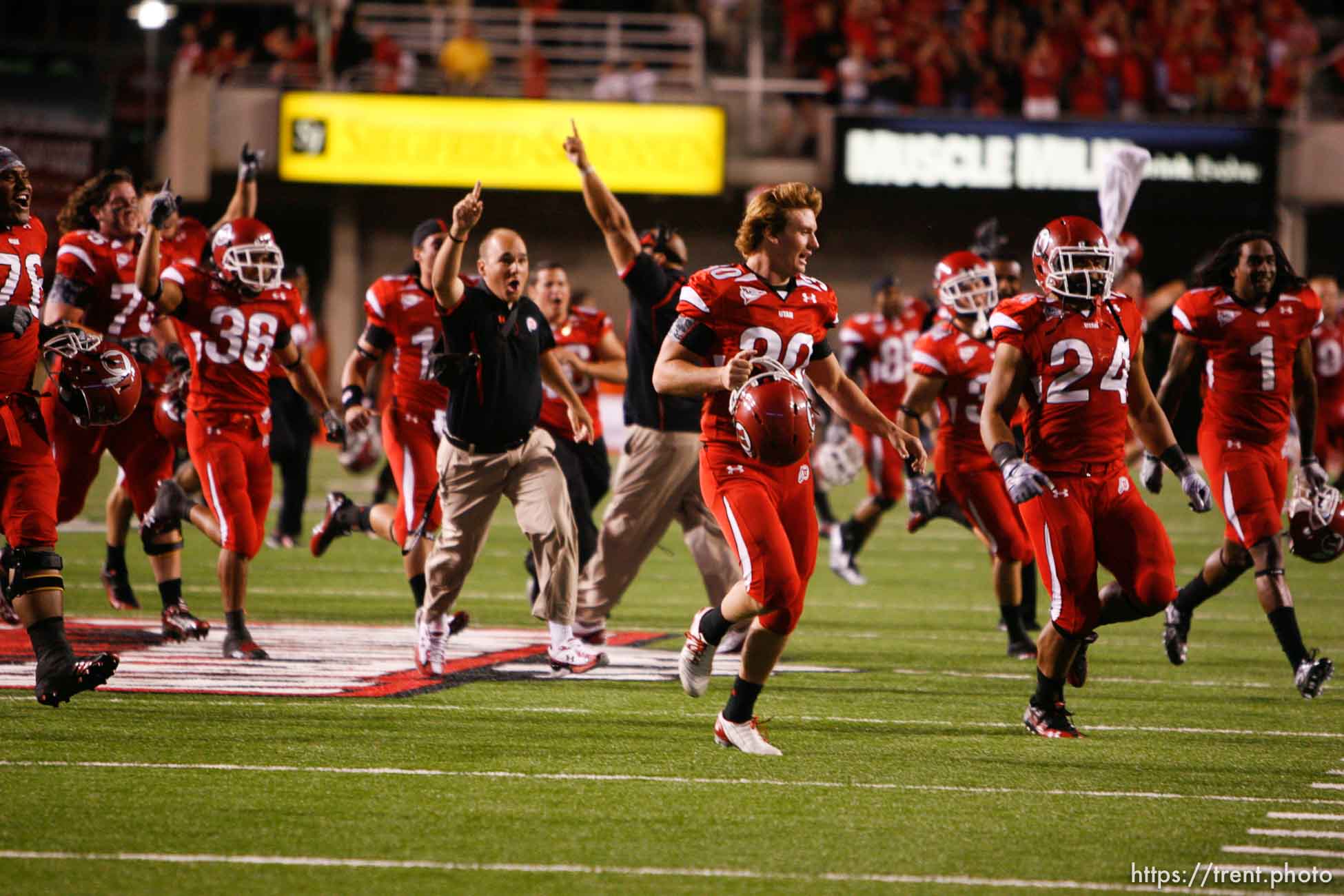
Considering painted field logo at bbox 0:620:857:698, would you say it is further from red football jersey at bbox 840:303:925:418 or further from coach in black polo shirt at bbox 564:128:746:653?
red football jersey at bbox 840:303:925:418

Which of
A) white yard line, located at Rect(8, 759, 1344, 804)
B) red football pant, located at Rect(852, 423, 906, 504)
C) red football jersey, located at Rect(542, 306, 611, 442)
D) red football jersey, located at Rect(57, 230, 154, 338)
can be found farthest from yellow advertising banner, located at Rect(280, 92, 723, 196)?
white yard line, located at Rect(8, 759, 1344, 804)

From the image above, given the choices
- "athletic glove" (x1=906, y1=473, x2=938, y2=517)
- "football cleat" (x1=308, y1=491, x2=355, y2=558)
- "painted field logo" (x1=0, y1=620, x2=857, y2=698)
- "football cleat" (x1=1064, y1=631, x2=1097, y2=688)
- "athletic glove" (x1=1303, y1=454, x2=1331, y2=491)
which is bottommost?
"painted field logo" (x1=0, y1=620, x2=857, y2=698)

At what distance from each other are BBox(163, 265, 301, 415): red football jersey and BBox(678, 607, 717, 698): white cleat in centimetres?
266

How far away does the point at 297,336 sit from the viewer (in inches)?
568

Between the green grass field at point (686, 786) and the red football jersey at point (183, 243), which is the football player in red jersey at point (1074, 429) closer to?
the green grass field at point (686, 786)

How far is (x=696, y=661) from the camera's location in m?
6.25

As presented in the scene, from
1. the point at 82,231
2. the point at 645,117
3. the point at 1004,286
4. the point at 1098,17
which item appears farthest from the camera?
the point at 1098,17

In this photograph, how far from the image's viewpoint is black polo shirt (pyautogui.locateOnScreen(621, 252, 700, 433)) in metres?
7.84

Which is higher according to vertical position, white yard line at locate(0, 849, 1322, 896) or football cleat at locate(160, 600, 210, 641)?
football cleat at locate(160, 600, 210, 641)

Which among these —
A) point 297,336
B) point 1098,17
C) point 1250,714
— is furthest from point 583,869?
point 1098,17

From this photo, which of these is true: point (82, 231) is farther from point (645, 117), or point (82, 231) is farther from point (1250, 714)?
point (645, 117)

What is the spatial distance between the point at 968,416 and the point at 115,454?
399 cm

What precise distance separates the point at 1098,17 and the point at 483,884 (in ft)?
72.5

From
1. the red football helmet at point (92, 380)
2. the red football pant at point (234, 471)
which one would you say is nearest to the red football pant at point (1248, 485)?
the red football pant at point (234, 471)
